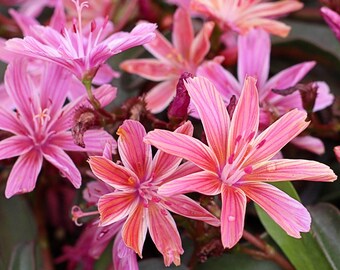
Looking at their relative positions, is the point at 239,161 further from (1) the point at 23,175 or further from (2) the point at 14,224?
(2) the point at 14,224

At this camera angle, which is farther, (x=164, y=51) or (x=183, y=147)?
(x=164, y=51)

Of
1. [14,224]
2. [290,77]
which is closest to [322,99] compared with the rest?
[290,77]

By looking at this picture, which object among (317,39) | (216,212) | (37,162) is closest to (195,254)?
(216,212)

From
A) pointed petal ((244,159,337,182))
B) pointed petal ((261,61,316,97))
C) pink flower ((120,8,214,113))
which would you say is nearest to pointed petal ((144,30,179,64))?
pink flower ((120,8,214,113))

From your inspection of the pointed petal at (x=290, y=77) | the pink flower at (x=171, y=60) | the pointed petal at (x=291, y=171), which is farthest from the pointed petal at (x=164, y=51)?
the pointed petal at (x=291, y=171)

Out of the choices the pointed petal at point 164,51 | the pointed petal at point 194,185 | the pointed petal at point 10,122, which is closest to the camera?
the pointed petal at point 194,185

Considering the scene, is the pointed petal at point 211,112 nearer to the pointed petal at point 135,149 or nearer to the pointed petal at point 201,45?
the pointed petal at point 135,149
